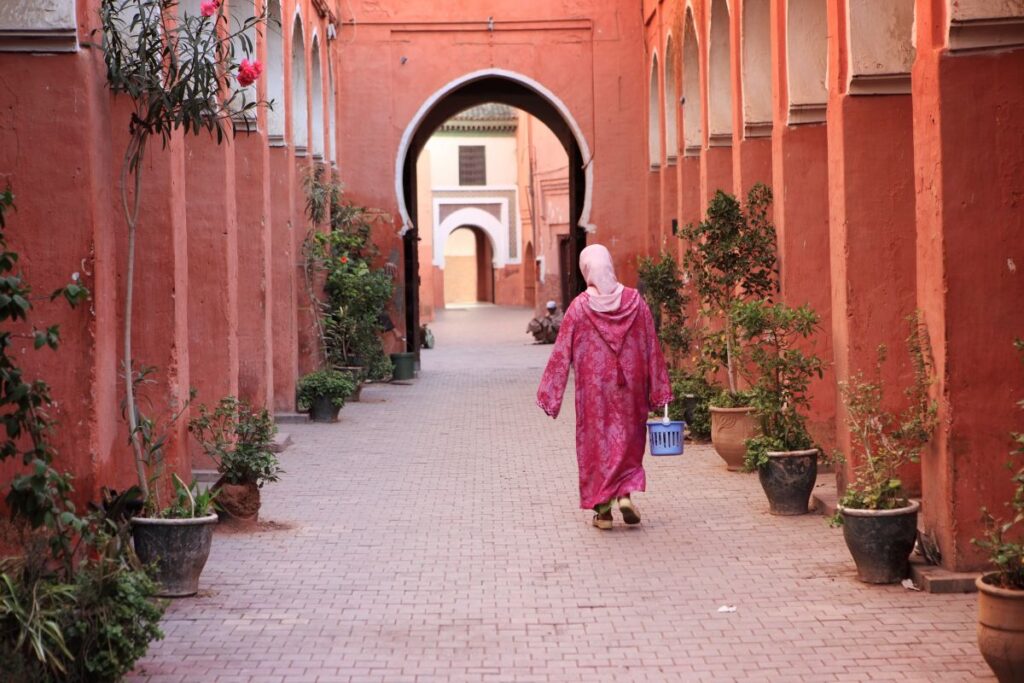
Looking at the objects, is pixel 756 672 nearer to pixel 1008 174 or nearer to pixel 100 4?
pixel 1008 174

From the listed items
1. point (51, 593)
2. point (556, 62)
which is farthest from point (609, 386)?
point (556, 62)

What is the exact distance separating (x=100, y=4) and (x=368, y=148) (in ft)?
45.1

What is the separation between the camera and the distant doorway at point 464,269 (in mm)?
60719

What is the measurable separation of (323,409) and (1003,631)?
1109cm

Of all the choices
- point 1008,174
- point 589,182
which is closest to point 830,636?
point 1008,174

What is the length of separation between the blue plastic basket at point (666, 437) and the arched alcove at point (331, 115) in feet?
35.7

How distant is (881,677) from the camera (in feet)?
18.0

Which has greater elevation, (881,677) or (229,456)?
(229,456)

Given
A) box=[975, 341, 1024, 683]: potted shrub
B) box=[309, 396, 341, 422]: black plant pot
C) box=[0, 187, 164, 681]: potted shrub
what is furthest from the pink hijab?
box=[309, 396, 341, 422]: black plant pot

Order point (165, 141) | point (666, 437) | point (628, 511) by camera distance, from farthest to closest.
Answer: point (666, 437) → point (628, 511) → point (165, 141)

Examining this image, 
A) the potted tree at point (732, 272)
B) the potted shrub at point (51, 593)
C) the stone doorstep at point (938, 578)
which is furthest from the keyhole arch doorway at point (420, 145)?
the potted shrub at point (51, 593)

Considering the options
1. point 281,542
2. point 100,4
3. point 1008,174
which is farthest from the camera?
point 281,542

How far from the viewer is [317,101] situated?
62.2 feet

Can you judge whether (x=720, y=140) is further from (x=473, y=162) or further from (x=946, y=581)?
(x=473, y=162)
